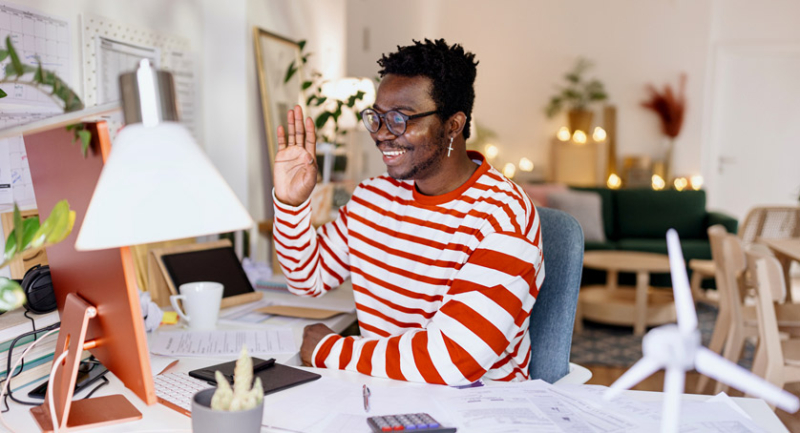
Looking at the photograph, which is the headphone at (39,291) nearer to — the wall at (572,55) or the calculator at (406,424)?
the calculator at (406,424)

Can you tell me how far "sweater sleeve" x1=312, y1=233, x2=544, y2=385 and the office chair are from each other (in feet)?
0.39

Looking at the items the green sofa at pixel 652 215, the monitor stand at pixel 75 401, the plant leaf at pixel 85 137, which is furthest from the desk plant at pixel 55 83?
the green sofa at pixel 652 215

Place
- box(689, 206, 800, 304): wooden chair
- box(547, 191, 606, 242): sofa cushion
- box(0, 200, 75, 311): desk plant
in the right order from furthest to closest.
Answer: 1. box(547, 191, 606, 242): sofa cushion
2. box(689, 206, 800, 304): wooden chair
3. box(0, 200, 75, 311): desk plant

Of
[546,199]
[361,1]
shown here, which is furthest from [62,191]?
[546,199]

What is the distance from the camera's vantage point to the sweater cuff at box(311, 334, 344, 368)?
1.31 metres

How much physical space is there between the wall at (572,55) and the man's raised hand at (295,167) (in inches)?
207

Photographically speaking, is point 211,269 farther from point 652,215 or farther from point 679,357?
point 652,215

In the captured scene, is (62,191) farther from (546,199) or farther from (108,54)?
(546,199)

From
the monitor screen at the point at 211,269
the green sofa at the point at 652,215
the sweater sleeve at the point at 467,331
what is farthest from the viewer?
the green sofa at the point at 652,215

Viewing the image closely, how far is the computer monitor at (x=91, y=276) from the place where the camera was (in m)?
0.88

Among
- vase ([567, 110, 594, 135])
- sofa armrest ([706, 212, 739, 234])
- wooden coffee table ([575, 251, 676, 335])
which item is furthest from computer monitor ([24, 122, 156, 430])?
vase ([567, 110, 594, 135])

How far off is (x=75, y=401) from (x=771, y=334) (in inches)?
91.6

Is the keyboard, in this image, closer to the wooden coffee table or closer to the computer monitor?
the computer monitor

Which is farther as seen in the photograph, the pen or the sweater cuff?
the sweater cuff
